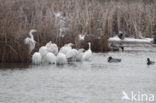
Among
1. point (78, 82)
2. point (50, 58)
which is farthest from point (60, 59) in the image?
point (78, 82)

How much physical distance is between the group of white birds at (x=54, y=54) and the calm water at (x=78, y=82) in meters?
0.58

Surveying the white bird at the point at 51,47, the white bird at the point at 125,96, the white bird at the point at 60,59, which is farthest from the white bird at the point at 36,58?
the white bird at the point at 125,96

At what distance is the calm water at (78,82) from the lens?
45.2 ft

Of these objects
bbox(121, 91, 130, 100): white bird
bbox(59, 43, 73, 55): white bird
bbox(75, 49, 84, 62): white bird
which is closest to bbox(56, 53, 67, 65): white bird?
bbox(59, 43, 73, 55): white bird

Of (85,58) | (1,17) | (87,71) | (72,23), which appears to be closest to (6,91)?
(87,71)

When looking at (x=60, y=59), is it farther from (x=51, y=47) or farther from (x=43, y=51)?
(x=51, y=47)

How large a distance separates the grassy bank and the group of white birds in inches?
16.4

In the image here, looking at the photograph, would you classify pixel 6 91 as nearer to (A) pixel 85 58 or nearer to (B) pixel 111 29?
(A) pixel 85 58

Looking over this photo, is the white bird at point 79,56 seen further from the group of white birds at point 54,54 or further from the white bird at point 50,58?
the white bird at point 50,58

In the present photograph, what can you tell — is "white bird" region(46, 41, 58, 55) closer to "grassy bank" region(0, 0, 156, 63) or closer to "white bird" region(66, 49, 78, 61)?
"white bird" region(66, 49, 78, 61)

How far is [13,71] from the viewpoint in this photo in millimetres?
18359

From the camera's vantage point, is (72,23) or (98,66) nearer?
(98,66)

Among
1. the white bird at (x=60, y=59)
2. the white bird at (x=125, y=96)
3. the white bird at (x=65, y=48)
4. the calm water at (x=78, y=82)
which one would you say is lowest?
the white bird at (x=125, y=96)

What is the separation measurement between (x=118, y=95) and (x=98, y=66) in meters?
6.39
